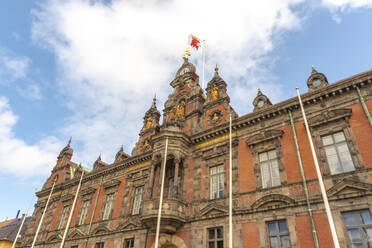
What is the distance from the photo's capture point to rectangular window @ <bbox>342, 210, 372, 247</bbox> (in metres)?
11.6

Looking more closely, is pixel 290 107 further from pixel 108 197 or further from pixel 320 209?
pixel 108 197

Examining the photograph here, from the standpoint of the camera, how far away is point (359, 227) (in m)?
12.0

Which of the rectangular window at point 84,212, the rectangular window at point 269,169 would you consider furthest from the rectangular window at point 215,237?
the rectangular window at point 84,212

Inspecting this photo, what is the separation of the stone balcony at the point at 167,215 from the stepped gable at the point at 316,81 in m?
12.1

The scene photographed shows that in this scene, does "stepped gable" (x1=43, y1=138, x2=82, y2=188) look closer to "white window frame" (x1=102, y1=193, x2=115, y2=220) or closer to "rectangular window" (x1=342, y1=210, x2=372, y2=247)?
"white window frame" (x1=102, y1=193, x2=115, y2=220)

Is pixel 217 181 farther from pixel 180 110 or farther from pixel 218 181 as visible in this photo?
pixel 180 110

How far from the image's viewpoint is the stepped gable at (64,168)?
33.9 meters

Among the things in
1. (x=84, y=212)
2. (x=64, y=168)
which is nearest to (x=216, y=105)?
(x=84, y=212)

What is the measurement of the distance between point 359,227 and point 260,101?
1031cm

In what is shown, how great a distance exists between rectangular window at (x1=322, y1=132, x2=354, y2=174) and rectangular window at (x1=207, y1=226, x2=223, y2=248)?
7.63 metres

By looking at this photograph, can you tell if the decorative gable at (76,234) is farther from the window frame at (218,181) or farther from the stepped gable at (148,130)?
the window frame at (218,181)

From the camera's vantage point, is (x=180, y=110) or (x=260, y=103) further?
(x=180, y=110)

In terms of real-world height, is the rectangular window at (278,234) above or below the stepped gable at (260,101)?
below

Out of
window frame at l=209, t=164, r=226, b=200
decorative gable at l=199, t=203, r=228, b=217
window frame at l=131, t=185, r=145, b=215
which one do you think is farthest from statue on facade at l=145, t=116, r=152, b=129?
decorative gable at l=199, t=203, r=228, b=217
